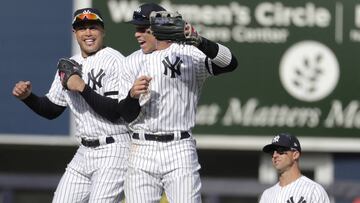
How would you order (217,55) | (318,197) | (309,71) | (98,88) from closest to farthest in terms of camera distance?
1. (217,55)
2. (98,88)
3. (318,197)
4. (309,71)

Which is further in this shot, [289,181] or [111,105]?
[289,181]

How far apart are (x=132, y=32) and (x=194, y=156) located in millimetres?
3570

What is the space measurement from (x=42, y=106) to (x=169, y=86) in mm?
868

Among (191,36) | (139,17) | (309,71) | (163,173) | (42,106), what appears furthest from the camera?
(309,71)

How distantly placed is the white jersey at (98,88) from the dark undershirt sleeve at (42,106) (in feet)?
0.75

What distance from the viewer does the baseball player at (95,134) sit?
6.73 meters

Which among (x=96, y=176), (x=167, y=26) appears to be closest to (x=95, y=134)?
Answer: (x=96, y=176)

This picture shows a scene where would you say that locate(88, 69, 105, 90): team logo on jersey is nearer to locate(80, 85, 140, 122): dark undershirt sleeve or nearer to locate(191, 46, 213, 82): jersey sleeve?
locate(80, 85, 140, 122): dark undershirt sleeve

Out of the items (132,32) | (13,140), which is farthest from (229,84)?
(13,140)

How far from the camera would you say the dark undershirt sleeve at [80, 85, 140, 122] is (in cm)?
649

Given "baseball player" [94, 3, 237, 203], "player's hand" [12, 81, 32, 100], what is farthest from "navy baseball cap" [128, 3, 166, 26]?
"player's hand" [12, 81, 32, 100]

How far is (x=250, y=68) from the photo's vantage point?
1015 cm

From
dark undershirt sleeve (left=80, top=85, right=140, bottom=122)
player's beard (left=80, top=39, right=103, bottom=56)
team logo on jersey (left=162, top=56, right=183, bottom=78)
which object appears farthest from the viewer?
player's beard (left=80, top=39, right=103, bottom=56)

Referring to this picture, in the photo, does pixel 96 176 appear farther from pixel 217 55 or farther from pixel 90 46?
pixel 217 55
